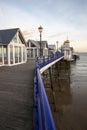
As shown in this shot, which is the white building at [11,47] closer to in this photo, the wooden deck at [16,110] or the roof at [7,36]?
the roof at [7,36]

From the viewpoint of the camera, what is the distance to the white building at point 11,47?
1344 cm

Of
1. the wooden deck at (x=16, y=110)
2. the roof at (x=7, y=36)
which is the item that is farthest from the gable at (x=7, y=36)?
the wooden deck at (x=16, y=110)

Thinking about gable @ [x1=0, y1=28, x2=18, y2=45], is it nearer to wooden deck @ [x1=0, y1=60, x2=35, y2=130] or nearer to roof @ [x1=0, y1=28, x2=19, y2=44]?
roof @ [x1=0, y1=28, x2=19, y2=44]

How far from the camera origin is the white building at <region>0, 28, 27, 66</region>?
13.4 metres

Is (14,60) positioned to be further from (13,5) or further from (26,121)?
(26,121)

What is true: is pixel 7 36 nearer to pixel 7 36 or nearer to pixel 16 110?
pixel 7 36

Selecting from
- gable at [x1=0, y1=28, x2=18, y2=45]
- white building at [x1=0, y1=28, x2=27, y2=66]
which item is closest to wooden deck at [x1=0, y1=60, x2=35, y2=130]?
white building at [x1=0, y1=28, x2=27, y2=66]

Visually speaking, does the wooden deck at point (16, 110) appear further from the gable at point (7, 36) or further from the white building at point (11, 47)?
the gable at point (7, 36)

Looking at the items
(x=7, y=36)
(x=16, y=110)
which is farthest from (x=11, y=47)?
(x=16, y=110)

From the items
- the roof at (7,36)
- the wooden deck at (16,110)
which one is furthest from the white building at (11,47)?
the wooden deck at (16,110)

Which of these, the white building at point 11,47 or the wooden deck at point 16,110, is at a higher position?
the white building at point 11,47

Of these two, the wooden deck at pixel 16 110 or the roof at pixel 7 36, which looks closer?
the wooden deck at pixel 16 110

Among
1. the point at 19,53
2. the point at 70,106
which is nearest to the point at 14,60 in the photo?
the point at 19,53

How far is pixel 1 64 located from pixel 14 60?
175 cm
